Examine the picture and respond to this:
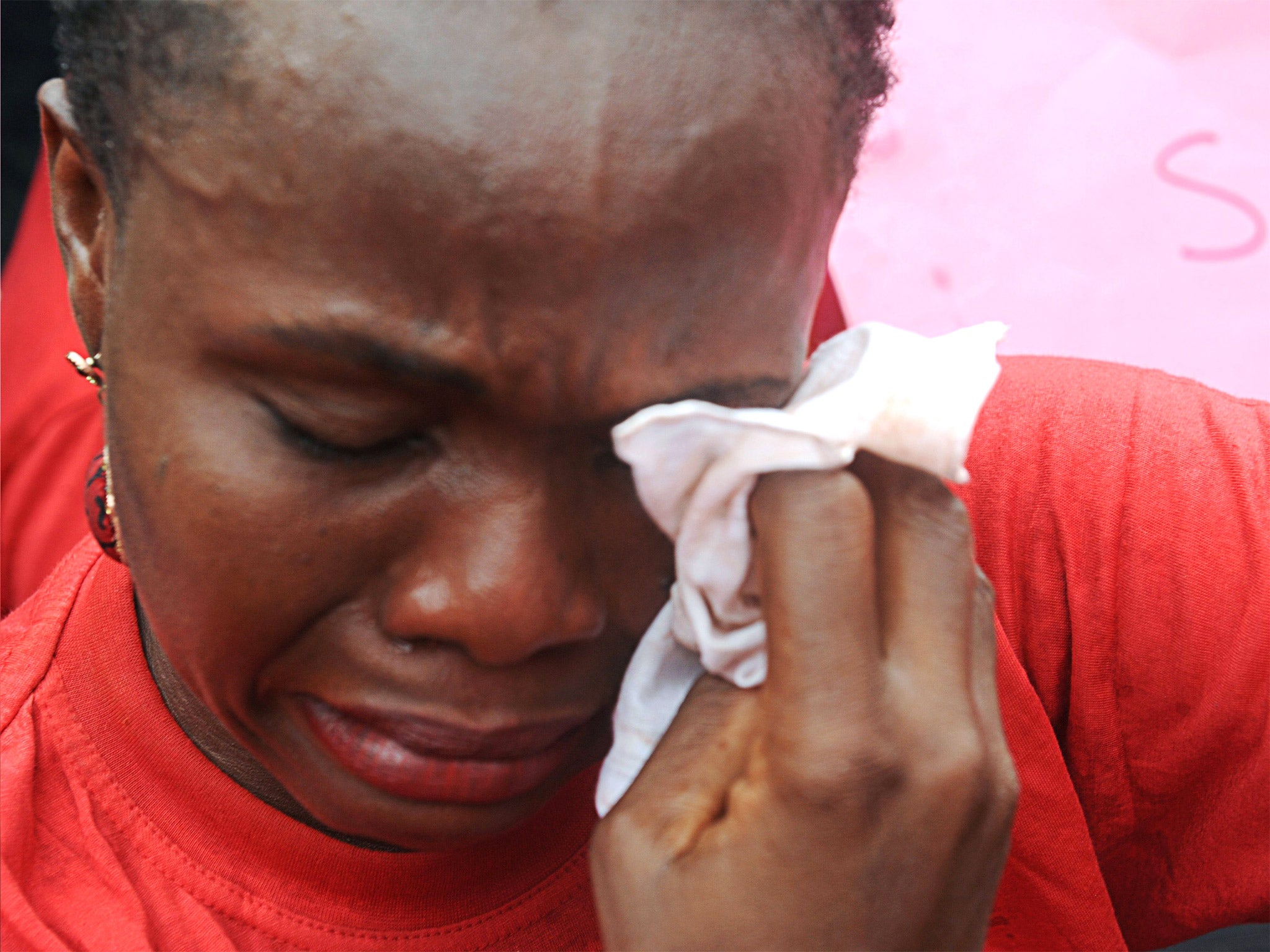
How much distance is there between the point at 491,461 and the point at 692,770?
0.89 ft

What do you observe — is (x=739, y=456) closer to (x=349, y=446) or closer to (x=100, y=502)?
(x=349, y=446)

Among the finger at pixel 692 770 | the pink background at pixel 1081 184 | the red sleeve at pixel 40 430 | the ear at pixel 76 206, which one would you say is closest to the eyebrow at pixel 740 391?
the finger at pixel 692 770

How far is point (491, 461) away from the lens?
760 millimetres

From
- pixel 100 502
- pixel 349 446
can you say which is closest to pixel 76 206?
pixel 100 502

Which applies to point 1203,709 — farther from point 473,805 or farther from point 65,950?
point 65,950

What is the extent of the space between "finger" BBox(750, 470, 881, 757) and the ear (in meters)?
0.59

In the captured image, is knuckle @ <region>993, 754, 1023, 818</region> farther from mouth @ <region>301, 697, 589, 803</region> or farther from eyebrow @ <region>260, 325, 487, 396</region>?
eyebrow @ <region>260, 325, 487, 396</region>

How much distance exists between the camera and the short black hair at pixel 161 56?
755 mm

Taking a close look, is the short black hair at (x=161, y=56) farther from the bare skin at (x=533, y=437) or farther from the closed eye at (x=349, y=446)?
the closed eye at (x=349, y=446)

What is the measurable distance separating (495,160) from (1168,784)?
1.07 m

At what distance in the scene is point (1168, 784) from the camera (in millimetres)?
1266

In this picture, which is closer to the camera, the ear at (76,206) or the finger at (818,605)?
the finger at (818,605)

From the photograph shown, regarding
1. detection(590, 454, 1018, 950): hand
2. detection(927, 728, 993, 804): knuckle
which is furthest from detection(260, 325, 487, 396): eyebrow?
detection(927, 728, 993, 804): knuckle

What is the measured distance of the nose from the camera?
75cm
